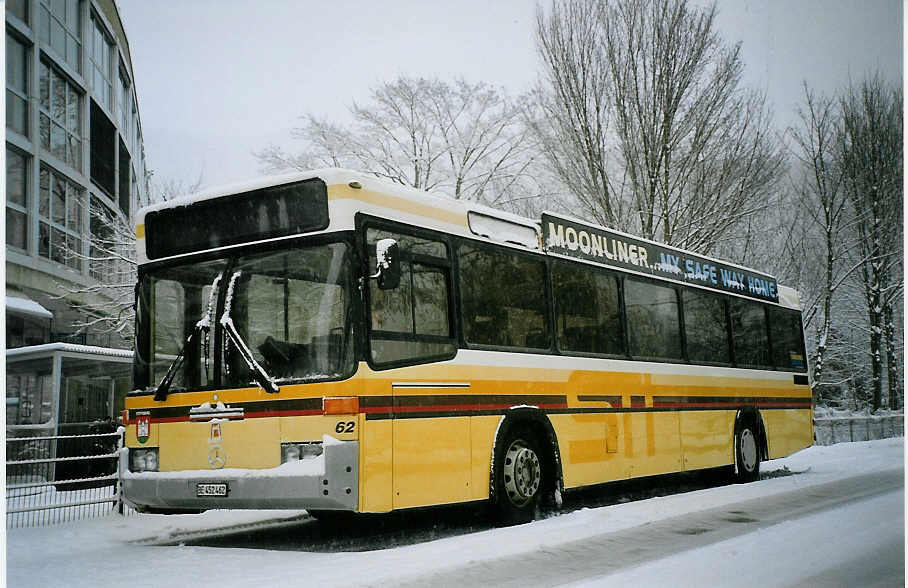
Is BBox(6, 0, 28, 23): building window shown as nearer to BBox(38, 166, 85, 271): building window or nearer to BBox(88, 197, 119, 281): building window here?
BBox(38, 166, 85, 271): building window

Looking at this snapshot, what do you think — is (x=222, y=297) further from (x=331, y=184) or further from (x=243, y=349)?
(x=331, y=184)

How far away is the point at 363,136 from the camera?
90.6ft

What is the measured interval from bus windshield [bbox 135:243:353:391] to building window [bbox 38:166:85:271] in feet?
35.1

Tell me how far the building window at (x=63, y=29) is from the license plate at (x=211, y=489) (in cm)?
1025

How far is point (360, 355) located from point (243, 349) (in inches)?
40.8

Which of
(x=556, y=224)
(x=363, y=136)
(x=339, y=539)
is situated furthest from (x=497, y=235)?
(x=363, y=136)

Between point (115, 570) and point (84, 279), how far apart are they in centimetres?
1506

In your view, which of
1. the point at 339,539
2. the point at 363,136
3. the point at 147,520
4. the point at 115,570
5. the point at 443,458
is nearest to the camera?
the point at 115,570

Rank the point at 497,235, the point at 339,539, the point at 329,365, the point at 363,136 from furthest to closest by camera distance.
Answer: the point at 363,136 < the point at 497,235 < the point at 339,539 < the point at 329,365

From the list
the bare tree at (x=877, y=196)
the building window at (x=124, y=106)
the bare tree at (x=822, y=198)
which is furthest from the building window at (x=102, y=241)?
the bare tree at (x=877, y=196)

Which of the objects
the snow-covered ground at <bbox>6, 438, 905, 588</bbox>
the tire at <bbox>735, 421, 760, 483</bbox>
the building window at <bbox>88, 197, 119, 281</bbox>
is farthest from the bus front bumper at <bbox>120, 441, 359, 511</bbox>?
the building window at <bbox>88, 197, 119, 281</bbox>

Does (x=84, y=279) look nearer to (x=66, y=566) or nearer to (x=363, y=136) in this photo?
(x=363, y=136)

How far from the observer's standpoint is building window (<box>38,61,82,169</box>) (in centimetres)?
1741

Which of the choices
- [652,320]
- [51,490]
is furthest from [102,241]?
[652,320]
